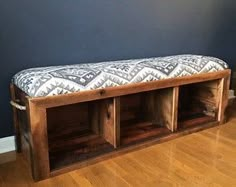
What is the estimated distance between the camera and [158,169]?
1.42 m

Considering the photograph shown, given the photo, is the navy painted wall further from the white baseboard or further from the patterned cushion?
the patterned cushion

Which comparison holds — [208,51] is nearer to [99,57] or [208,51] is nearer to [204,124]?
[204,124]

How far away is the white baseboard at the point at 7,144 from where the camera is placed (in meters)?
1.61

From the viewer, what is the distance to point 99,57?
1.89m

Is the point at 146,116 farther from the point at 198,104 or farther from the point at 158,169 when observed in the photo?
the point at 158,169

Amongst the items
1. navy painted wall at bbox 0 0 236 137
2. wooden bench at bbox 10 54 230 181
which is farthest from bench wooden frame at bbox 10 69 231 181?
navy painted wall at bbox 0 0 236 137

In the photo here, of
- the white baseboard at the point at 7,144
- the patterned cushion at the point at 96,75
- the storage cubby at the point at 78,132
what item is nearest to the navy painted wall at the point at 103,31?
the white baseboard at the point at 7,144

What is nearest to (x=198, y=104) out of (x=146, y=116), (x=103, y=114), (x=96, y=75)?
(x=146, y=116)

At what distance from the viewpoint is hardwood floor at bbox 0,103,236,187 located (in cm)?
130

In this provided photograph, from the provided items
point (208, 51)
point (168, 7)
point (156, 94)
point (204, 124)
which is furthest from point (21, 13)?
point (208, 51)

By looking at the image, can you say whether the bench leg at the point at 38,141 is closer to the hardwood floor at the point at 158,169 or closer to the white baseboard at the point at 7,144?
the hardwood floor at the point at 158,169

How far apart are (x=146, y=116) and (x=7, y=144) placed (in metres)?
0.99

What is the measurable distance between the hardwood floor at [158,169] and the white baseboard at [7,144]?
0.04 meters

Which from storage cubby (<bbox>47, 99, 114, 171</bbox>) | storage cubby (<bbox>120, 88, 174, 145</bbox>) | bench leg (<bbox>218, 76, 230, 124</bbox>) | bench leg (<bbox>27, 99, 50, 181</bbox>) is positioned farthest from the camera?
bench leg (<bbox>218, 76, 230, 124</bbox>)
